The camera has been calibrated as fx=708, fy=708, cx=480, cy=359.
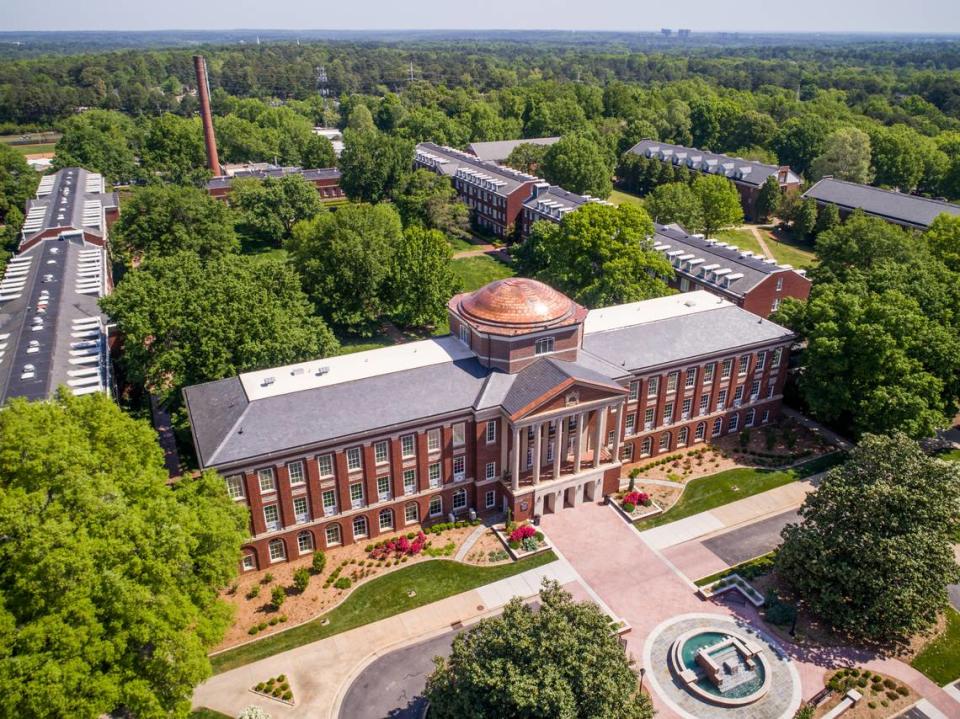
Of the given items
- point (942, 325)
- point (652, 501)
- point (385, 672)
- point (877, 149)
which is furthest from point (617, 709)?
point (877, 149)

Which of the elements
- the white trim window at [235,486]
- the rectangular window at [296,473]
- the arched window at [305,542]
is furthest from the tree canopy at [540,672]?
the white trim window at [235,486]

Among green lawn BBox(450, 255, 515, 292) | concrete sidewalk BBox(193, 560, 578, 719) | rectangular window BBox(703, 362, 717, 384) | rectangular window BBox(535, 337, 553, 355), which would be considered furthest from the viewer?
green lawn BBox(450, 255, 515, 292)

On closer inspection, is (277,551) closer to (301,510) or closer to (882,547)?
(301,510)

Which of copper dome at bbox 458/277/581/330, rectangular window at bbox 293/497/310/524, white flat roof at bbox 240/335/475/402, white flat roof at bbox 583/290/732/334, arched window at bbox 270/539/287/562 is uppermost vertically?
copper dome at bbox 458/277/581/330

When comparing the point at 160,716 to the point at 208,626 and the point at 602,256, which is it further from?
the point at 602,256

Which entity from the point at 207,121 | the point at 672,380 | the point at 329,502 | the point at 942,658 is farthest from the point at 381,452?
the point at 207,121

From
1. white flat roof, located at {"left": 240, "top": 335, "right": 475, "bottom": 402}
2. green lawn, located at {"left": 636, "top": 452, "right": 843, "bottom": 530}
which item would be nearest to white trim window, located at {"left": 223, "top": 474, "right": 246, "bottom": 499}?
white flat roof, located at {"left": 240, "top": 335, "right": 475, "bottom": 402}

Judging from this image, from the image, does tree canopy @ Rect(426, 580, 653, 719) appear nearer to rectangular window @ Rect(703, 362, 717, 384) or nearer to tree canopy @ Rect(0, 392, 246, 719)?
tree canopy @ Rect(0, 392, 246, 719)
